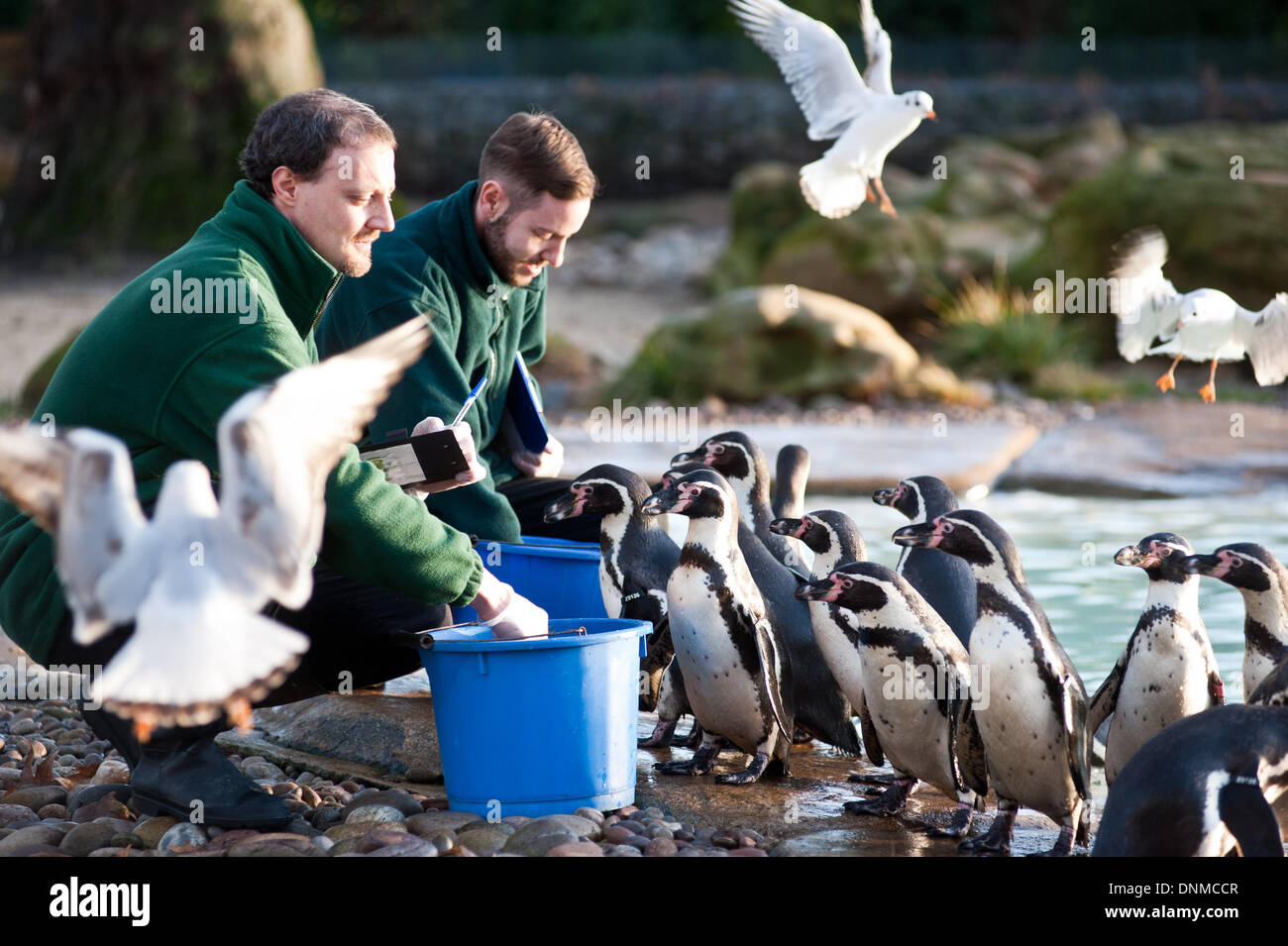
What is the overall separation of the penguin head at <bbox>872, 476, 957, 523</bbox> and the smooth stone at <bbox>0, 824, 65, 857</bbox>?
2.55 meters

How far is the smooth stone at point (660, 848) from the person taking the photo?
3.24 metres

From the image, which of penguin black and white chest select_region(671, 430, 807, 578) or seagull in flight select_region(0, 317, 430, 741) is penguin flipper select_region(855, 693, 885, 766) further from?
seagull in flight select_region(0, 317, 430, 741)

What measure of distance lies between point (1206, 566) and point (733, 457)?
165cm

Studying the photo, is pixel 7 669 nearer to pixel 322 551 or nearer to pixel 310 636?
pixel 310 636

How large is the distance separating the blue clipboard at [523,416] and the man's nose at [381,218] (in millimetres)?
1569

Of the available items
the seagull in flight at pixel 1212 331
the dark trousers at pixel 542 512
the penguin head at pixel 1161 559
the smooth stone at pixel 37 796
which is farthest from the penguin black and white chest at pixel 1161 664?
the smooth stone at pixel 37 796

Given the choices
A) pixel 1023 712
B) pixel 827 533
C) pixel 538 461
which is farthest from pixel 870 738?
pixel 538 461

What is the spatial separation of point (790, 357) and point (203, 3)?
870 cm

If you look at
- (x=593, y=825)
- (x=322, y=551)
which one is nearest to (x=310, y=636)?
(x=322, y=551)

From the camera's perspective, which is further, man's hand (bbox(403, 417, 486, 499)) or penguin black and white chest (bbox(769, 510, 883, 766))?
penguin black and white chest (bbox(769, 510, 883, 766))

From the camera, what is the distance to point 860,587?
3746mm

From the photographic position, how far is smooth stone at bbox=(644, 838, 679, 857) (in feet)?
10.6

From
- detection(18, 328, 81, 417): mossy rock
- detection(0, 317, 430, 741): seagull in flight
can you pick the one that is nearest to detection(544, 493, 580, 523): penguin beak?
detection(0, 317, 430, 741): seagull in flight

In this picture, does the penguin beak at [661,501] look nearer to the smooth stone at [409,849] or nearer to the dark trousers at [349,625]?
the dark trousers at [349,625]
